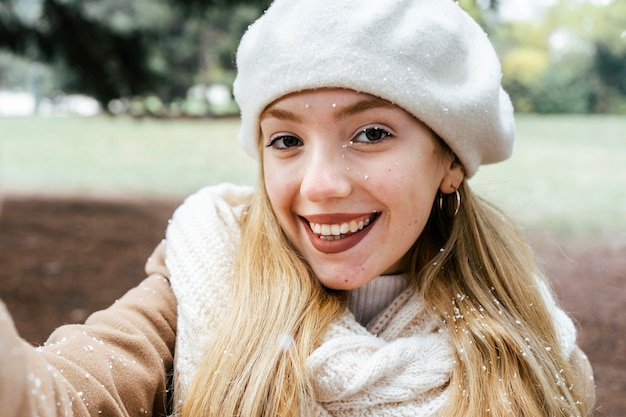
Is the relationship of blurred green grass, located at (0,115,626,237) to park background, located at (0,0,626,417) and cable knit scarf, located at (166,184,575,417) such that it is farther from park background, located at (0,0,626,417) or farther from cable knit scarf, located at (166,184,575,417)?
cable knit scarf, located at (166,184,575,417)

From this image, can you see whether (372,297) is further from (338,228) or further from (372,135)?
(372,135)

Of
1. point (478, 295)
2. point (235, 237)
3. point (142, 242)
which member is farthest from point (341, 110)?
point (142, 242)

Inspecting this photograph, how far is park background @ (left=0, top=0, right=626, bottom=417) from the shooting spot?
4.83 metres

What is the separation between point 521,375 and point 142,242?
556 cm

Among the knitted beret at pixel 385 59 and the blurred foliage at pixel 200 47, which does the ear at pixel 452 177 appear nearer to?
the knitted beret at pixel 385 59

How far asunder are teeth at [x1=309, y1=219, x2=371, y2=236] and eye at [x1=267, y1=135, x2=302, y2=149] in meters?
0.17

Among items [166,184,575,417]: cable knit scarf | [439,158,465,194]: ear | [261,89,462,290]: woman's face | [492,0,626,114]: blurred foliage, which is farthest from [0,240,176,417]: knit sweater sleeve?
[492,0,626,114]: blurred foliage

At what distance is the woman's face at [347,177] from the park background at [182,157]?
0.57m

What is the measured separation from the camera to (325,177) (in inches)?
51.7

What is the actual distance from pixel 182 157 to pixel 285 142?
1267cm

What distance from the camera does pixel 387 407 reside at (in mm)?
1334

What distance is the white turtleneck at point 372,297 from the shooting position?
154 cm

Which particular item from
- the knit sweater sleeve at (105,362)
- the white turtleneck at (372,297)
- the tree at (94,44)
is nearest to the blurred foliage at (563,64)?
the tree at (94,44)

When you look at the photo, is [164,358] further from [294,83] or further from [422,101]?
[422,101]
